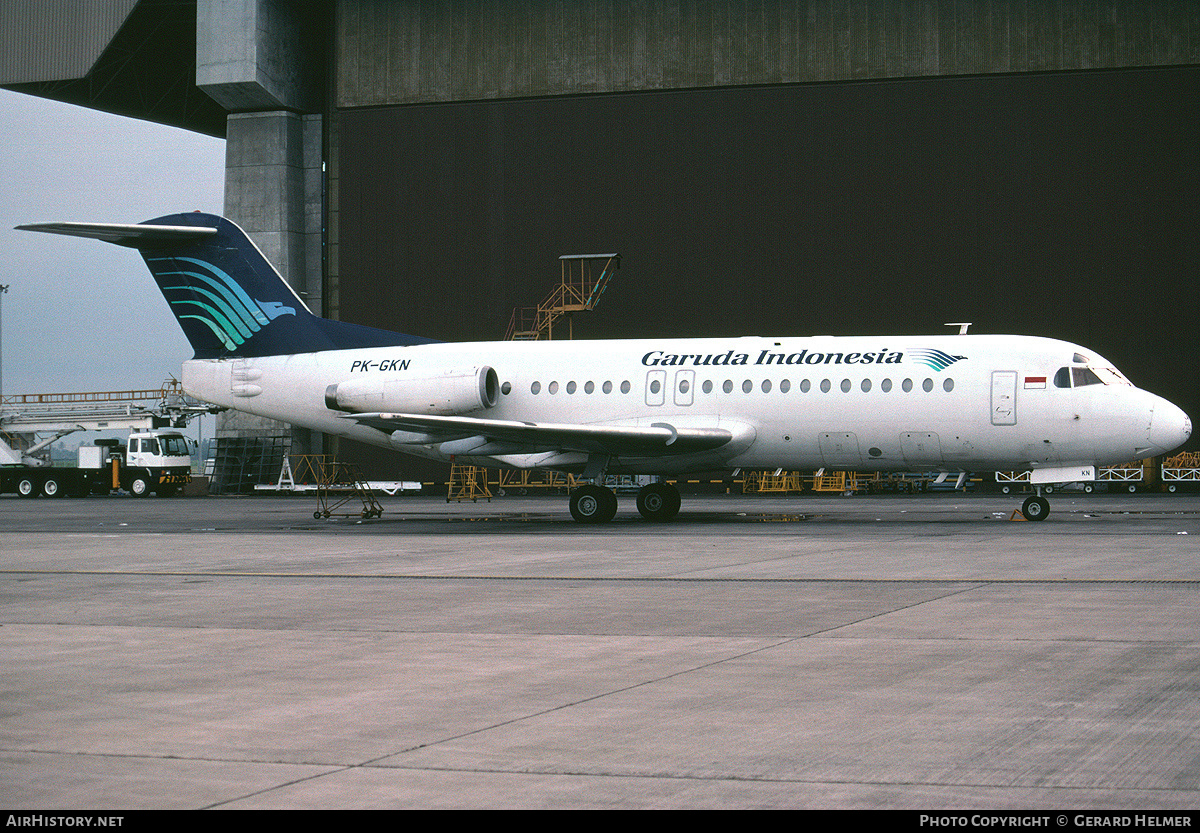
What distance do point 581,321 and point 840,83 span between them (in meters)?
12.6

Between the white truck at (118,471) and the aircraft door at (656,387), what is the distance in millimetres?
30850

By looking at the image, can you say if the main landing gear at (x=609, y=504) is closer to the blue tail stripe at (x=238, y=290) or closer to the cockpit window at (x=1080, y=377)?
the cockpit window at (x=1080, y=377)

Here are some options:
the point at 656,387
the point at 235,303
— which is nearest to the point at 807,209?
the point at 656,387

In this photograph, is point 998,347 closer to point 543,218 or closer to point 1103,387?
point 1103,387

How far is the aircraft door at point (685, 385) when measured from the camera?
1008 inches

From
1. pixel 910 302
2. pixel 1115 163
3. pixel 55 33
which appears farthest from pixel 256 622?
pixel 55 33

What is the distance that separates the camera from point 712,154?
46000 millimetres

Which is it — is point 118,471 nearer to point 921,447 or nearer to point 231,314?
point 231,314

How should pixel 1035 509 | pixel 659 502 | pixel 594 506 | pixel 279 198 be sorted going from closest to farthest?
pixel 1035 509
pixel 594 506
pixel 659 502
pixel 279 198

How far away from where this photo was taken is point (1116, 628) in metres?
9.60

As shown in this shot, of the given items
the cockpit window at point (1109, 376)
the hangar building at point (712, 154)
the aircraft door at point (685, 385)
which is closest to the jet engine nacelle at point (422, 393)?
the aircraft door at point (685, 385)

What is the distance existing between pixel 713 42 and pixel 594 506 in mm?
25466

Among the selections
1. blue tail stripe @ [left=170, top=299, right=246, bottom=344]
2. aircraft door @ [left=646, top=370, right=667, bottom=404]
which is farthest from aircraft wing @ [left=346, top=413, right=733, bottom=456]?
blue tail stripe @ [left=170, top=299, right=246, bottom=344]

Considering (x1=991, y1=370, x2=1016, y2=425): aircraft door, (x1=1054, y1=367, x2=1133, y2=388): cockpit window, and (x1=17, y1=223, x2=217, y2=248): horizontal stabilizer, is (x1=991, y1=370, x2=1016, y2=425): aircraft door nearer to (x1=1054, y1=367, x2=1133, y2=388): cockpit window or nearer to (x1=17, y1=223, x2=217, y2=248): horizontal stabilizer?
(x1=1054, y1=367, x2=1133, y2=388): cockpit window
